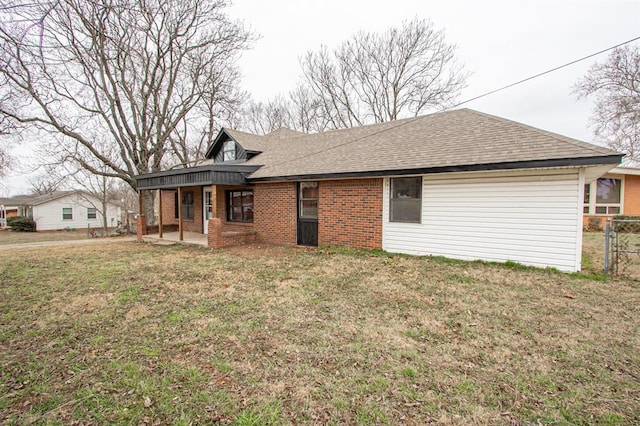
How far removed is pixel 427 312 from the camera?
14.9 ft

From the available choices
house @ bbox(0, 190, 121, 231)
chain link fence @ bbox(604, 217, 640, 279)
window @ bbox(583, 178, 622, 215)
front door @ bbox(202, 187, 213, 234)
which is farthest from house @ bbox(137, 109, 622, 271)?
house @ bbox(0, 190, 121, 231)

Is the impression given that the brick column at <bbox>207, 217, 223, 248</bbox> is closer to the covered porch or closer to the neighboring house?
the covered porch

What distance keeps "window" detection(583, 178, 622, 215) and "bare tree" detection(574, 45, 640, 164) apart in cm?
710

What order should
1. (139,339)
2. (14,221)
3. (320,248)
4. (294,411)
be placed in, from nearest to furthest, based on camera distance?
(294,411) < (139,339) < (320,248) < (14,221)

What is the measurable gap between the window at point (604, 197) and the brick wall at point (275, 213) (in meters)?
15.4

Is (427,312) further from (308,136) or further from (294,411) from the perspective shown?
(308,136)

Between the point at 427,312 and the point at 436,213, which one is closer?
the point at 427,312

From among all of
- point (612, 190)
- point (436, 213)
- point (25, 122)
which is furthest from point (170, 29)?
point (612, 190)

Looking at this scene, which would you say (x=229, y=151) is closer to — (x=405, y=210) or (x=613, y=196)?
(x=405, y=210)

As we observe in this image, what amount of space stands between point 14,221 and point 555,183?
131 feet

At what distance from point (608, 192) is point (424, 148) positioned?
13.3m

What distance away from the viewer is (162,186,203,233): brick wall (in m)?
15.5

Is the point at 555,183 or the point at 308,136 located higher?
the point at 308,136

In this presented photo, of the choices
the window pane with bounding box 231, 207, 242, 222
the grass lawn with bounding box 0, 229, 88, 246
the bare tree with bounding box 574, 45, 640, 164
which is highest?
the bare tree with bounding box 574, 45, 640, 164
